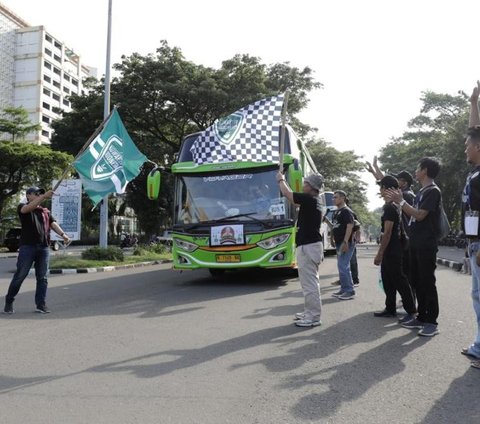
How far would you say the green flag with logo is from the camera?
397 inches

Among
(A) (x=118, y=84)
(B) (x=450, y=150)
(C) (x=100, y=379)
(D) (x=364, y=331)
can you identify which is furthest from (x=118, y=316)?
(B) (x=450, y=150)

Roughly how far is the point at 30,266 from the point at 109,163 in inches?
157

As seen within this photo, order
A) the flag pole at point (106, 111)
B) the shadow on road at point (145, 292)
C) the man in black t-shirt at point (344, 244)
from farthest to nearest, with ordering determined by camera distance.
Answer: the flag pole at point (106, 111)
the man in black t-shirt at point (344, 244)
the shadow on road at point (145, 292)

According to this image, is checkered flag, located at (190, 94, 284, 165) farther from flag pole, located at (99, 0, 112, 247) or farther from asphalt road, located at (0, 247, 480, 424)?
flag pole, located at (99, 0, 112, 247)

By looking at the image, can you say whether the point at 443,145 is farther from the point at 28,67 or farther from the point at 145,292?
the point at 28,67

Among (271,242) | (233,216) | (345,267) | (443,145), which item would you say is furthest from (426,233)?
(443,145)

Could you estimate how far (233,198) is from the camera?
Answer: 9.88 meters

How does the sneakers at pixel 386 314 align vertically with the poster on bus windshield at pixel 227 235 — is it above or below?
below

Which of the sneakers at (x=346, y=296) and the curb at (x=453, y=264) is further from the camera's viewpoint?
the curb at (x=453, y=264)

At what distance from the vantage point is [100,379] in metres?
3.97

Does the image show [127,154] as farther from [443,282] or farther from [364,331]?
[443,282]

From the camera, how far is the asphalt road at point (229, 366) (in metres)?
3.31

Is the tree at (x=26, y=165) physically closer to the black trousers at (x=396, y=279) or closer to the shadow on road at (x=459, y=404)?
the black trousers at (x=396, y=279)

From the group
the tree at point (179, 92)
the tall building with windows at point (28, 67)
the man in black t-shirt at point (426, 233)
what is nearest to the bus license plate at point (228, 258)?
the man in black t-shirt at point (426, 233)
